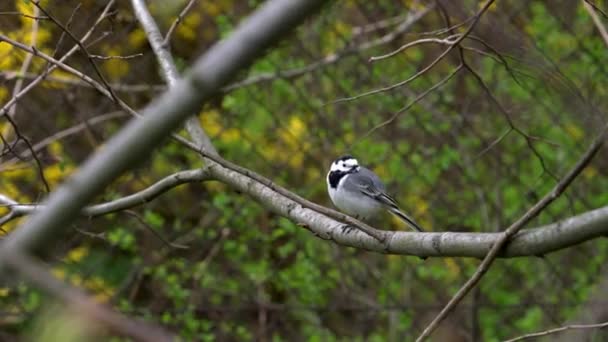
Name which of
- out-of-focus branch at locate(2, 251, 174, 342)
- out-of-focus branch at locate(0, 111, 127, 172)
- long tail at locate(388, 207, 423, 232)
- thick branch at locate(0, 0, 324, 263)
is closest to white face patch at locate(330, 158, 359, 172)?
long tail at locate(388, 207, 423, 232)

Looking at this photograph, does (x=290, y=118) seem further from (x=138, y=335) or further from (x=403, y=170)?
(x=138, y=335)

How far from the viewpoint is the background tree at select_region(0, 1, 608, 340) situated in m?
5.18

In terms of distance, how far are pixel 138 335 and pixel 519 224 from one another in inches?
46.7

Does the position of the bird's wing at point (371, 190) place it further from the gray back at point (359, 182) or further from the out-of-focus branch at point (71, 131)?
the out-of-focus branch at point (71, 131)

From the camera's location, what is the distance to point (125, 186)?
5.16m

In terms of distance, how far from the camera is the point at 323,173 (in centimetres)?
559

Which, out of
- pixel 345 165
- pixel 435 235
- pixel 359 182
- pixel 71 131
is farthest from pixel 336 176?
pixel 435 235

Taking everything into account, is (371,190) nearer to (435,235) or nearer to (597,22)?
(597,22)

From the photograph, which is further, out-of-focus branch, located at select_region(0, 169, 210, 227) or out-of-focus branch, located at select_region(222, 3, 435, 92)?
out-of-focus branch, located at select_region(222, 3, 435, 92)

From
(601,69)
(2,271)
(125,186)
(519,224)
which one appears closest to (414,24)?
(601,69)

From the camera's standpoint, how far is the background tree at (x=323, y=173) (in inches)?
204

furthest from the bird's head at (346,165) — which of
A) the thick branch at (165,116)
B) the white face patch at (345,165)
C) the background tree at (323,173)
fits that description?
the thick branch at (165,116)

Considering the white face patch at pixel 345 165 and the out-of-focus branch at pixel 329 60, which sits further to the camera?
the out-of-focus branch at pixel 329 60

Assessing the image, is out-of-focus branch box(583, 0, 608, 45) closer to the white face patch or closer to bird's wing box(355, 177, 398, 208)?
bird's wing box(355, 177, 398, 208)
